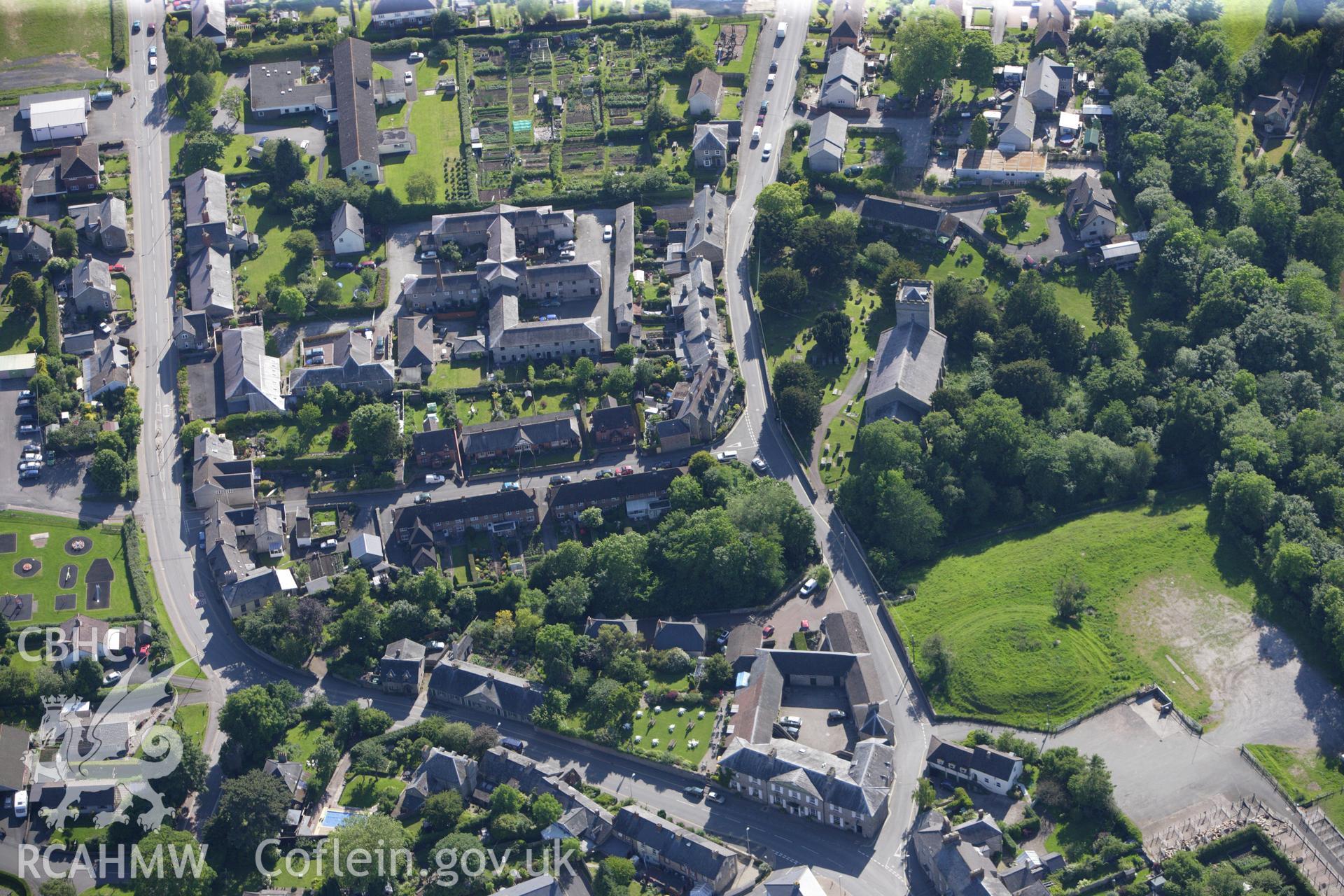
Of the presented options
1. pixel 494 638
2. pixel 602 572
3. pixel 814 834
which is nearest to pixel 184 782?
pixel 494 638

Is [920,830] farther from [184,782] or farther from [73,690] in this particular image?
[73,690]

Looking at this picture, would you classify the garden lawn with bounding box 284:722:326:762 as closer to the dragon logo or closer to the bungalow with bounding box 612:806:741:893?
the dragon logo

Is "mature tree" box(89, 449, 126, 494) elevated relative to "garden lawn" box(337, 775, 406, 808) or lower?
elevated

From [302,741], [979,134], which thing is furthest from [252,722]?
[979,134]

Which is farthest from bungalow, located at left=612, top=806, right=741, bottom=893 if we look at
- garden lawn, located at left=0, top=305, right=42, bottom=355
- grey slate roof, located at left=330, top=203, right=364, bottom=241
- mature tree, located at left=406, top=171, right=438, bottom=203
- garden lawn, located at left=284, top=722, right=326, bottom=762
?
garden lawn, located at left=0, top=305, right=42, bottom=355

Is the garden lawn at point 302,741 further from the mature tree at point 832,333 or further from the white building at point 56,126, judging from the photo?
the white building at point 56,126
